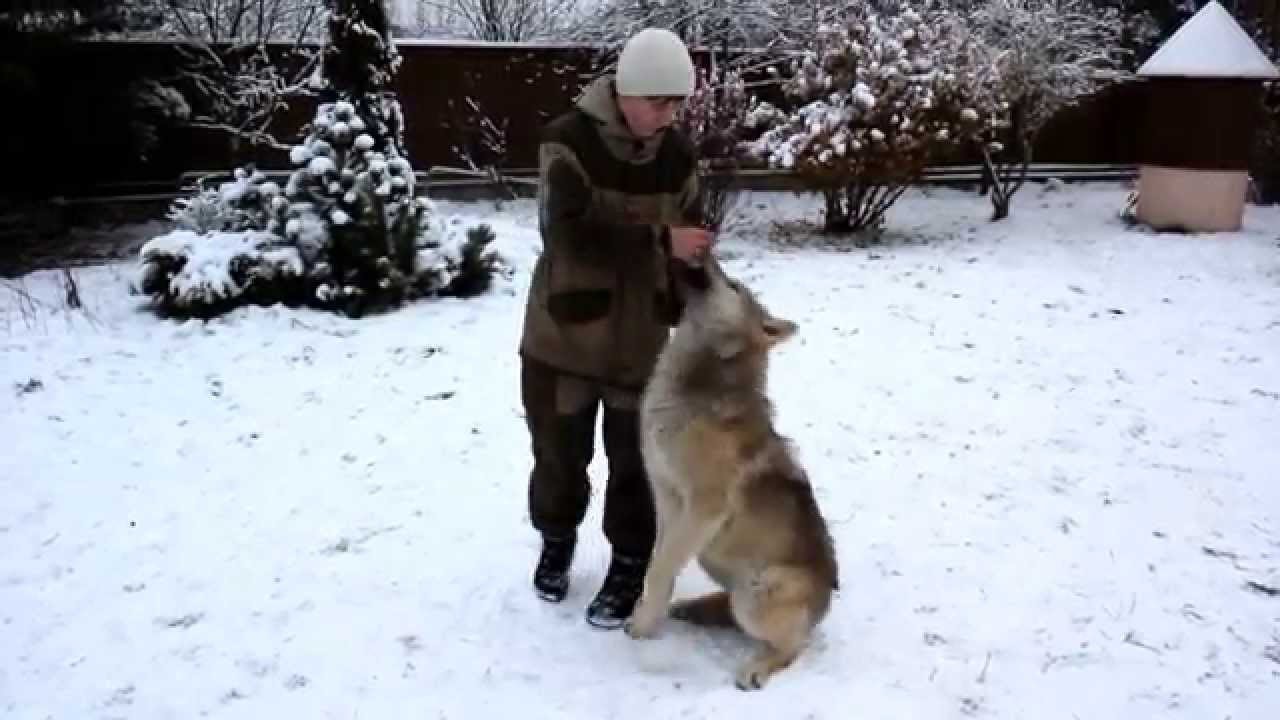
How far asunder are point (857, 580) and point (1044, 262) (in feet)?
23.4

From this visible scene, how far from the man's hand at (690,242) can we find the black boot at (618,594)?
1265mm

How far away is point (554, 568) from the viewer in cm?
407

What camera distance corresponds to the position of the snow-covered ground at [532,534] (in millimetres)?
3557

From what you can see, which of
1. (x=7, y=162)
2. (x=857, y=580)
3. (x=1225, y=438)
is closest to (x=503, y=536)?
(x=857, y=580)

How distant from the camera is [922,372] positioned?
275 inches

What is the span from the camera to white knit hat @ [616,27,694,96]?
10.8 feet

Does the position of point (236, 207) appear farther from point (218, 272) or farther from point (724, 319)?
point (724, 319)

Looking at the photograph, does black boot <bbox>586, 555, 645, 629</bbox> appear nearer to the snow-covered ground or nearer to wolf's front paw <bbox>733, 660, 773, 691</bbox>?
the snow-covered ground

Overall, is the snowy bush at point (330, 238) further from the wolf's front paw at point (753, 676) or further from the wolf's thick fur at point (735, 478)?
the wolf's front paw at point (753, 676)

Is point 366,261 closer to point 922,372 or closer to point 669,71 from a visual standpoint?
point 922,372

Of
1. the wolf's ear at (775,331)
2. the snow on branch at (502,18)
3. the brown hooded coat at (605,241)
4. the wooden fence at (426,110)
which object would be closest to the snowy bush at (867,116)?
the wooden fence at (426,110)

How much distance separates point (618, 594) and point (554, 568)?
0.29m

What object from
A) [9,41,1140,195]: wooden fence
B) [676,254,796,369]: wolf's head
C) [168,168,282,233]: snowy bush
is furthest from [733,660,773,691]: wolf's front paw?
[9,41,1140,195]: wooden fence

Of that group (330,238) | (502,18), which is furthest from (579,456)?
(502,18)
